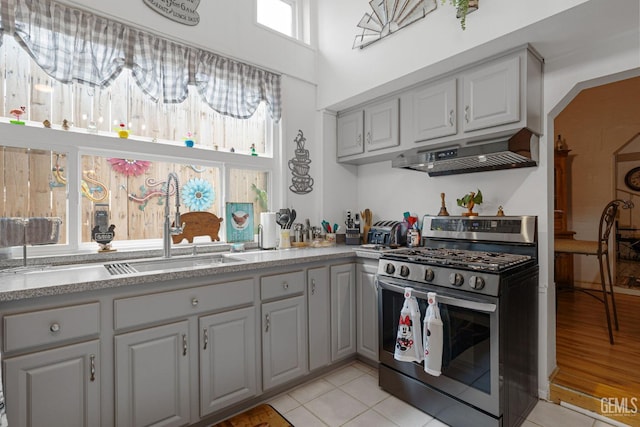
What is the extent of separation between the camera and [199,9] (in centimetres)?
248

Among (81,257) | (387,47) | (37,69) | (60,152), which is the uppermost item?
(387,47)

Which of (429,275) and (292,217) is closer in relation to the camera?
(429,275)

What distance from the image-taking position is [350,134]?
311 cm

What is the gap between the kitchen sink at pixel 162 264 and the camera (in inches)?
74.3

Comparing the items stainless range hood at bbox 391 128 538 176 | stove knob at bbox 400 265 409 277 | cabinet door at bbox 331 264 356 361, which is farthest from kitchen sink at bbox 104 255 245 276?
stainless range hood at bbox 391 128 538 176

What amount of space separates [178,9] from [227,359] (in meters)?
2.47

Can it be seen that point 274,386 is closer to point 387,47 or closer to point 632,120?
point 387,47

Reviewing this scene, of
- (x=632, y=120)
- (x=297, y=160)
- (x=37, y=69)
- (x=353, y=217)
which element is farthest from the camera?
(x=632, y=120)

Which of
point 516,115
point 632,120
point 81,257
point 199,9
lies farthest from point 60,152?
point 632,120

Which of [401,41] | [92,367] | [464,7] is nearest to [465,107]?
[464,7]

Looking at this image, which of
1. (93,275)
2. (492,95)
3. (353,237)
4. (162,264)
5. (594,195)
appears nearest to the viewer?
(93,275)

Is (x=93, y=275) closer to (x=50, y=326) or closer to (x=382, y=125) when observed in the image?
(x=50, y=326)

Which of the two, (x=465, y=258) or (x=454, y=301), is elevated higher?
(x=465, y=258)

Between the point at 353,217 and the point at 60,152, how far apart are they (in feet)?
8.06
